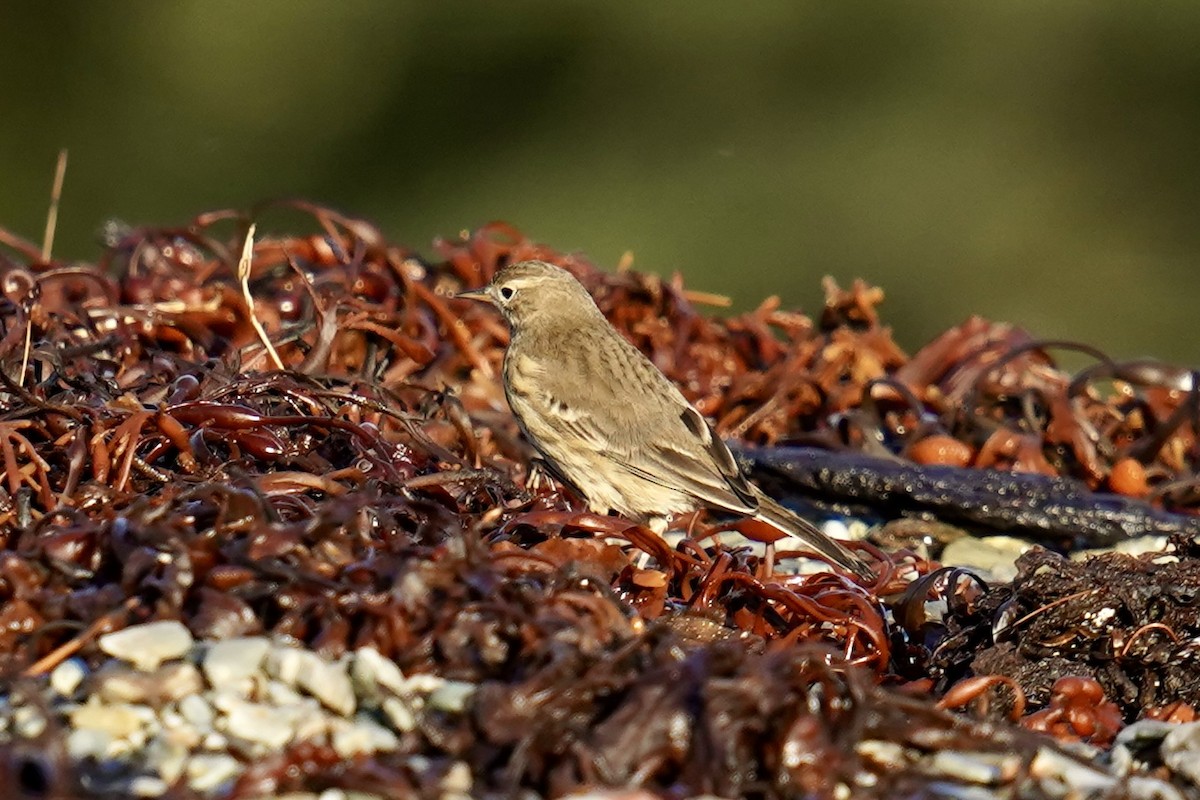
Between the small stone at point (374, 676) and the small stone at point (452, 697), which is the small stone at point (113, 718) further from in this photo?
the small stone at point (452, 697)

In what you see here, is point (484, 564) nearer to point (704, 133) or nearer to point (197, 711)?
point (197, 711)

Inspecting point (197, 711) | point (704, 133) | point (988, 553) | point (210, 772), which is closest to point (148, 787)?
point (210, 772)

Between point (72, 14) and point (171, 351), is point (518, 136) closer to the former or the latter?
point (72, 14)

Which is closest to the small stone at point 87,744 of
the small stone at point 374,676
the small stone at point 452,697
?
the small stone at point 374,676

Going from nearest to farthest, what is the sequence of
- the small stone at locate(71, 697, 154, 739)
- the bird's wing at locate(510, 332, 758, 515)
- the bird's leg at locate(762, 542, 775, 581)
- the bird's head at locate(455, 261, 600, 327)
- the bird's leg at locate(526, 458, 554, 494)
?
the small stone at locate(71, 697, 154, 739) → the bird's leg at locate(762, 542, 775, 581) → the bird's wing at locate(510, 332, 758, 515) → the bird's leg at locate(526, 458, 554, 494) → the bird's head at locate(455, 261, 600, 327)

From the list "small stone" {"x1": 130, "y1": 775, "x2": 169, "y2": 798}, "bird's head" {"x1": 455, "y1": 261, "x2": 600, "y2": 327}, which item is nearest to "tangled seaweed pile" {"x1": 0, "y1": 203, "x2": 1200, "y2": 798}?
"small stone" {"x1": 130, "y1": 775, "x2": 169, "y2": 798}

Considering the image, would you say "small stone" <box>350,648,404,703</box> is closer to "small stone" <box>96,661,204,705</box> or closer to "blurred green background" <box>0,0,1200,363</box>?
"small stone" <box>96,661,204,705</box>

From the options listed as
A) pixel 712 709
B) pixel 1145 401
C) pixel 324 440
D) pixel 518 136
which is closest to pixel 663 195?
pixel 518 136
